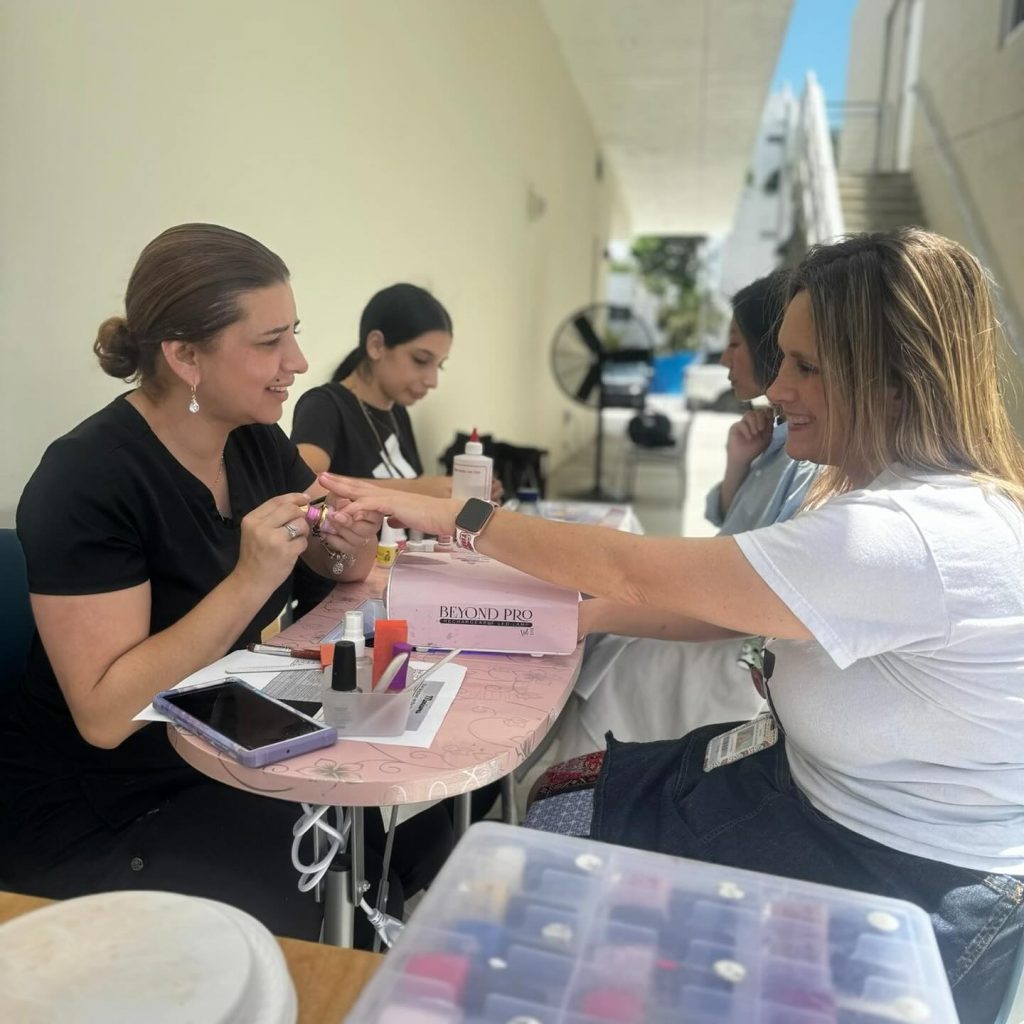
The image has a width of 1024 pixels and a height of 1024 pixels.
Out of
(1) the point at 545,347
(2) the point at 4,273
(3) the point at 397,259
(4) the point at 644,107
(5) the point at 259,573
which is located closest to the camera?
(5) the point at 259,573

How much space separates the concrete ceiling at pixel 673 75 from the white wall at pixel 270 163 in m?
0.99

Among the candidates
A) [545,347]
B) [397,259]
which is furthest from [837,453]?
[545,347]

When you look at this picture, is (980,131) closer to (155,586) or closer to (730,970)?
(155,586)

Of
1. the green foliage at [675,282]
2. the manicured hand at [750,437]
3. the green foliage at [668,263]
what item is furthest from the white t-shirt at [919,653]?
the green foliage at [668,263]

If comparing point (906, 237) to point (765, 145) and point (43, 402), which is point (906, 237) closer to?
Answer: point (43, 402)

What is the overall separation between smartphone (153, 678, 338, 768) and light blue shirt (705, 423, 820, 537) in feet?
3.44

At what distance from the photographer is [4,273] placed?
1455 millimetres

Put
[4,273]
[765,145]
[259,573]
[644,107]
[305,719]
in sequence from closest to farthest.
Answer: [305,719] → [259,573] → [4,273] → [644,107] → [765,145]

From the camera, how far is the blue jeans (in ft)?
3.08

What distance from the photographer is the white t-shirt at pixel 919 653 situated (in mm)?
953

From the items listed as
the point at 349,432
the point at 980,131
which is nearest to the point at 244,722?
the point at 349,432

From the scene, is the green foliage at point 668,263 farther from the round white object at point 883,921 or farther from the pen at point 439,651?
the round white object at point 883,921

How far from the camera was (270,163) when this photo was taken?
7.44 ft

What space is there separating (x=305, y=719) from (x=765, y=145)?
1666 centimetres
